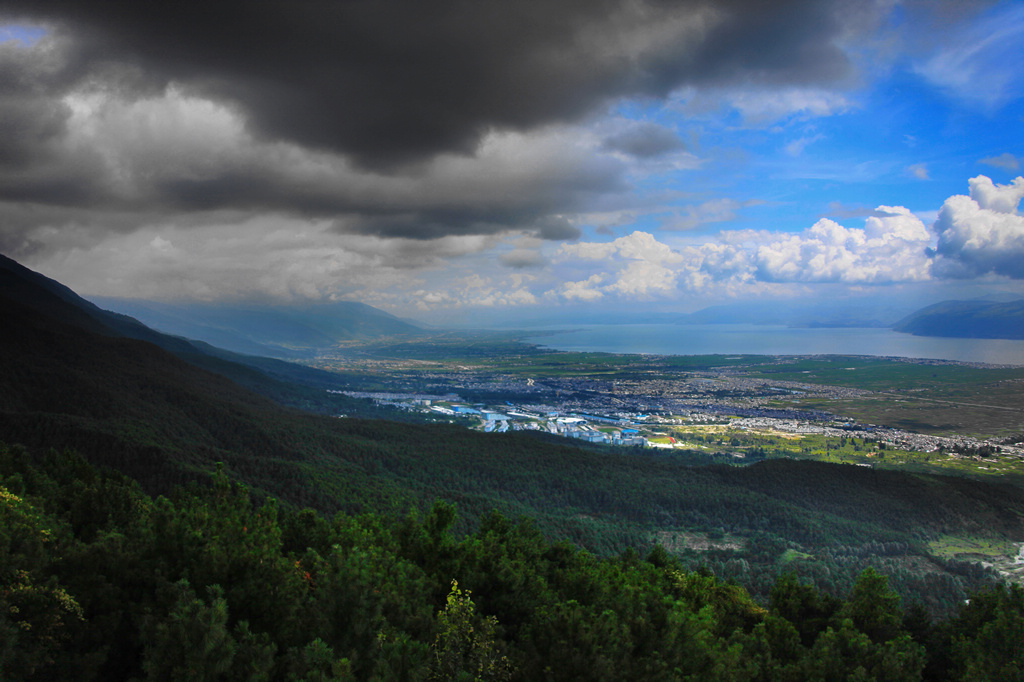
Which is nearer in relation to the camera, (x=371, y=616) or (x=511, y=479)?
(x=371, y=616)

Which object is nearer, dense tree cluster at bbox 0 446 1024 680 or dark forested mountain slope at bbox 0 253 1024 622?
dense tree cluster at bbox 0 446 1024 680

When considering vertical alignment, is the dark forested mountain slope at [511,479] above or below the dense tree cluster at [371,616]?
below

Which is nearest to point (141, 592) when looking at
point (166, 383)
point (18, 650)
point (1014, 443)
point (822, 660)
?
point (18, 650)

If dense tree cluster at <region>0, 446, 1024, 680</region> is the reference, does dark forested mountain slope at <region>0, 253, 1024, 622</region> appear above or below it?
below

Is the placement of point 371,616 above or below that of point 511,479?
above

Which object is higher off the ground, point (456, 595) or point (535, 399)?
point (456, 595)

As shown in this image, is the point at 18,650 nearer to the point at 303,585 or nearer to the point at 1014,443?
the point at 303,585

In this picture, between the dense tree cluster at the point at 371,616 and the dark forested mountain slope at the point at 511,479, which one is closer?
the dense tree cluster at the point at 371,616

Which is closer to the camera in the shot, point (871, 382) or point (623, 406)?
point (623, 406)
